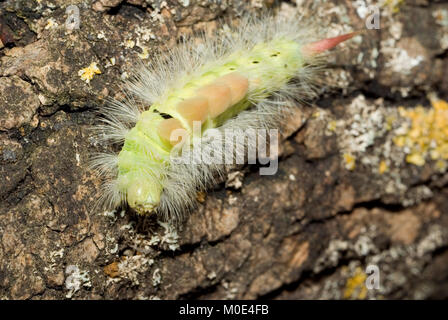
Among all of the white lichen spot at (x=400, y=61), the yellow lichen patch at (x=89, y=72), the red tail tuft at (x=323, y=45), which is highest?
the yellow lichen patch at (x=89, y=72)

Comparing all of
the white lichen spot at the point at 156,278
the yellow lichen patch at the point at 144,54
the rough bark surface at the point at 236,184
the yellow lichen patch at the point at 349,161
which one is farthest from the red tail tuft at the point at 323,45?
the white lichen spot at the point at 156,278

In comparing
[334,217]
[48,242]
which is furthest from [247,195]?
[48,242]

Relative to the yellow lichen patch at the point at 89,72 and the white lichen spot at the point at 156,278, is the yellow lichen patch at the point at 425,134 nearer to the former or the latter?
the white lichen spot at the point at 156,278

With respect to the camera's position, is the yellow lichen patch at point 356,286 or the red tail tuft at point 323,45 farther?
the yellow lichen patch at point 356,286

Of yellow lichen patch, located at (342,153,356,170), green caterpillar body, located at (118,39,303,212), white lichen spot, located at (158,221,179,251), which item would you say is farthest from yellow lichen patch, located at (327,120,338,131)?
white lichen spot, located at (158,221,179,251)

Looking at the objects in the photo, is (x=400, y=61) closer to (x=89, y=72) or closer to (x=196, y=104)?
(x=196, y=104)

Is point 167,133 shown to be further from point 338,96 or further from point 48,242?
point 338,96

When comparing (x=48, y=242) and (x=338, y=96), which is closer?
(x=48, y=242)
